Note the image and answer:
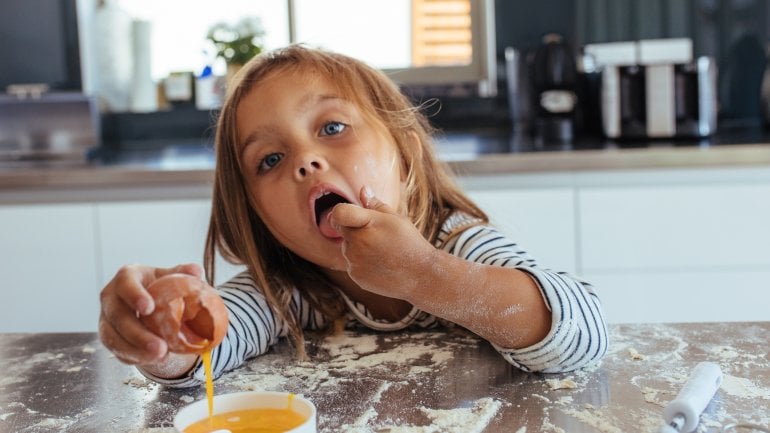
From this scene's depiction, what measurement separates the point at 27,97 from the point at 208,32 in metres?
0.56

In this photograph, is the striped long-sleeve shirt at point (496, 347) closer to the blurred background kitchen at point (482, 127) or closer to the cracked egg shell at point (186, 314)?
the cracked egg shell at point (186, 314)

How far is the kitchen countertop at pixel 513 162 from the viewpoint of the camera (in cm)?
207

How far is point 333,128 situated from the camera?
1.16 meters

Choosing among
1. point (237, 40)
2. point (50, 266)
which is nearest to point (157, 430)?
point (50, 266)

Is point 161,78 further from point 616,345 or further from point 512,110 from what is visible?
point 616,345

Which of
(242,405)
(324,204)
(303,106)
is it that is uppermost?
(303,106)

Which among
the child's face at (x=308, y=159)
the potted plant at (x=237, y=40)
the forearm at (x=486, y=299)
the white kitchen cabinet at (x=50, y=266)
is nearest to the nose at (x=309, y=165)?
the child's face at (x=308, y=159)

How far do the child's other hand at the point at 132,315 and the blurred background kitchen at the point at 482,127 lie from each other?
4.31 ft

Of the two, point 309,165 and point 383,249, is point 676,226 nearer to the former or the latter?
point 309,165

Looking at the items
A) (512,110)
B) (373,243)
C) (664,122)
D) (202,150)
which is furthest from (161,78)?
(373,243)

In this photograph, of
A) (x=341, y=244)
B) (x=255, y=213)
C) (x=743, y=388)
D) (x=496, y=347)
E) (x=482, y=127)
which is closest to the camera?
(x=743, y=388)

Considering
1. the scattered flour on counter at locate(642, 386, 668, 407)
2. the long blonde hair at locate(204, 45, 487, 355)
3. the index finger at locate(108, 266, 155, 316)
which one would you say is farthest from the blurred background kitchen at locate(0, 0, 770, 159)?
the index finger at locate(108, 266, 155, 316)

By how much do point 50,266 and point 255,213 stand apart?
1092 millimetres

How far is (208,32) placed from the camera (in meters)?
2.85
